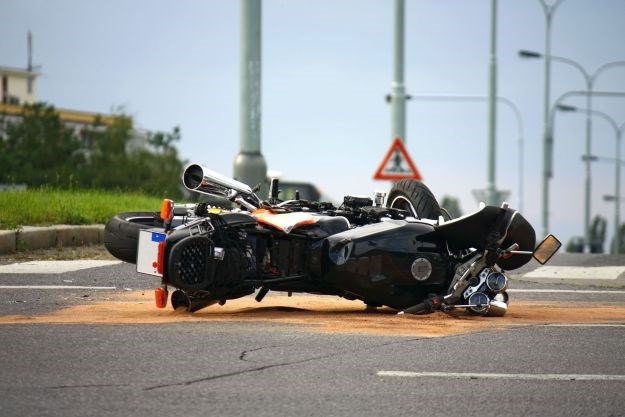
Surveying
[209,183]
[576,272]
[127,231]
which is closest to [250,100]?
[576,272]

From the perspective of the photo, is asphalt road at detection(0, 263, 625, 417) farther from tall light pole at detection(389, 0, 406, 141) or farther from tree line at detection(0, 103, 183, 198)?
tree line at detection(0, 103, 183, 198)

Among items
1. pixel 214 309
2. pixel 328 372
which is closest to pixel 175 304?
pixel 214 309

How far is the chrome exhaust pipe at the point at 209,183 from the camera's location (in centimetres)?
1113

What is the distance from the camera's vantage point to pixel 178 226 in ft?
35.3

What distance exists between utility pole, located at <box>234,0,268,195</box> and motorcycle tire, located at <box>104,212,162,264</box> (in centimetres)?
960

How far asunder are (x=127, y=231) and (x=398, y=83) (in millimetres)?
18397

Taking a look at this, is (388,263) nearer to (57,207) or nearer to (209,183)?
(209,183)

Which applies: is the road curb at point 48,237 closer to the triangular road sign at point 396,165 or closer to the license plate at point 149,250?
the license plate at point 149,250

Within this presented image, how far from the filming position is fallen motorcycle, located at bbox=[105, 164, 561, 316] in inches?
412

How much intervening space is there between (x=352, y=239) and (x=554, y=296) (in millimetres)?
3913

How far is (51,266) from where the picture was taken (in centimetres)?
1578

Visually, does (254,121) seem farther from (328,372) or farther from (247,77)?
(328,372)

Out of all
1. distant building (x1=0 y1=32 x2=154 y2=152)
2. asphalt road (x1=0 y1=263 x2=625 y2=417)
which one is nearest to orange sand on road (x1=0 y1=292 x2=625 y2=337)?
asphalt road (x1=0 y1=263 x2=625 y2=417)

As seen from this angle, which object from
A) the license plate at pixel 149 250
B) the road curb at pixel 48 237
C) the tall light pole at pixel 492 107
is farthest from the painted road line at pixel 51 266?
the tall light pole at pixel 492 107
